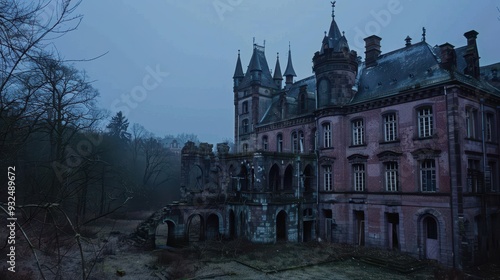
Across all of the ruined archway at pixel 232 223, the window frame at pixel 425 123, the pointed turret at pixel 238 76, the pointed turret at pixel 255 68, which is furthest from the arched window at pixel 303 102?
the ruined archway at pixel 232 223

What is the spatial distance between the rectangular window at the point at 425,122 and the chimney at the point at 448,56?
2.97 metres

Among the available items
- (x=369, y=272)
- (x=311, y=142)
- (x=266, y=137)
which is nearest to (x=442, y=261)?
(x=369, y=272)

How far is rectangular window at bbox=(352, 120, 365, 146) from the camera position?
83.4 ft

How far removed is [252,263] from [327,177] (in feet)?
34.2

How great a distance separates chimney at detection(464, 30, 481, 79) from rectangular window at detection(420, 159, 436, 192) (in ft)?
23.7

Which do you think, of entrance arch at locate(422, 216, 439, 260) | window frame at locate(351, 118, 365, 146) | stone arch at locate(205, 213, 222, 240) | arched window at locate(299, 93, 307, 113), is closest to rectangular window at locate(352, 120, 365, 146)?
window frame at locate(351, 118, 365, 146)

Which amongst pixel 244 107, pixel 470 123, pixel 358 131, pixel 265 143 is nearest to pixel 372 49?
pixel 358 131

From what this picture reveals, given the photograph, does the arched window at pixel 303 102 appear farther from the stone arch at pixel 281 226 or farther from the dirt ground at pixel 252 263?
the dirt ground at pixel 252 263

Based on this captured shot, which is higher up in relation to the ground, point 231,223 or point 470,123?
point 470,123

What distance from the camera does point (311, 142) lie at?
29.3 m

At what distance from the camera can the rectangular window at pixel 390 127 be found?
23.3m

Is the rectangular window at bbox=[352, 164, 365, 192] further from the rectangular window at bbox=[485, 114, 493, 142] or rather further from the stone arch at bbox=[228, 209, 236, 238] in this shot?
the stone arch at bbox=[228, 209, 236, 238]

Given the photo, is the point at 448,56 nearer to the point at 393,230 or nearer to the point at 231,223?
the point at 393,230

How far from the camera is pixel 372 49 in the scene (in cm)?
2853
